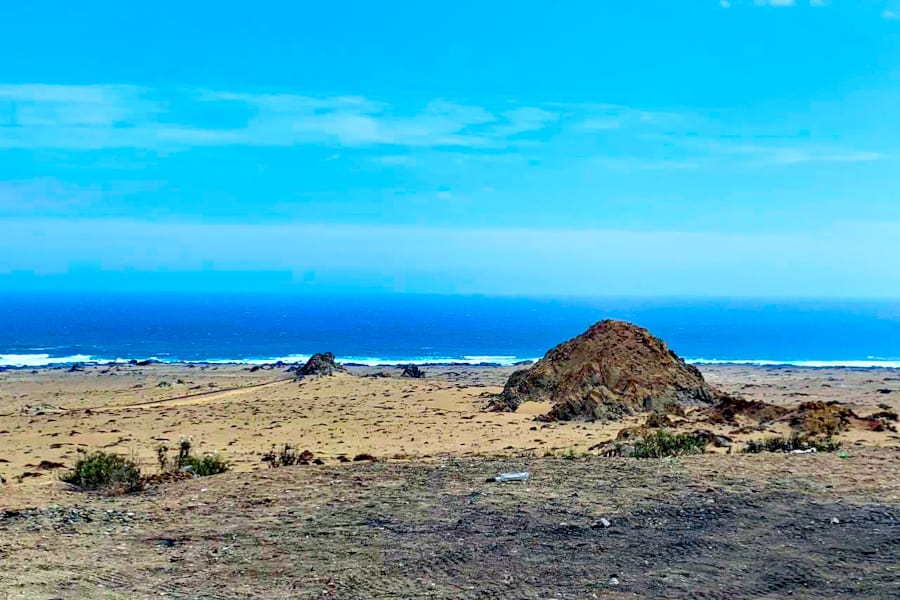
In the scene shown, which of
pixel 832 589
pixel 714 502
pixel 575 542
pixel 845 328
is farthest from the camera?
pixel 845 328

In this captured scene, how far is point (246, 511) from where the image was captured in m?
8.81

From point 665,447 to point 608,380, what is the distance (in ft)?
38.9

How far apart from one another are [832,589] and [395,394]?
25.5m

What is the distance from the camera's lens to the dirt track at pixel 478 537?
651cm

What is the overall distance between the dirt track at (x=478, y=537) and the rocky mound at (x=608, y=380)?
12333 mm

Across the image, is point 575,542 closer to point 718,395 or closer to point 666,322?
point 718,395

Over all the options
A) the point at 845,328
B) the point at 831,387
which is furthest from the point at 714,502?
the point at 845,328

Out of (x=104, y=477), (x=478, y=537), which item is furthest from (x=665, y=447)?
(x=104, y=477)

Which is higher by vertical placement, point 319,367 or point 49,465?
point 319,367

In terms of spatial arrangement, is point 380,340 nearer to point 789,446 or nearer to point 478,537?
point 789,446

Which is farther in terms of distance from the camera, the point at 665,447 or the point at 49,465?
the point at 49,465

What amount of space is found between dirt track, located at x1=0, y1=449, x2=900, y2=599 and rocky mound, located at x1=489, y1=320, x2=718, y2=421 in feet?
40.5

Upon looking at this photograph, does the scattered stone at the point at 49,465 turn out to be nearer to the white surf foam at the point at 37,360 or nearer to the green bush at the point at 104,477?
the green bush at the point at 104,477

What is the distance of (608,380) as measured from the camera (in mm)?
24719
